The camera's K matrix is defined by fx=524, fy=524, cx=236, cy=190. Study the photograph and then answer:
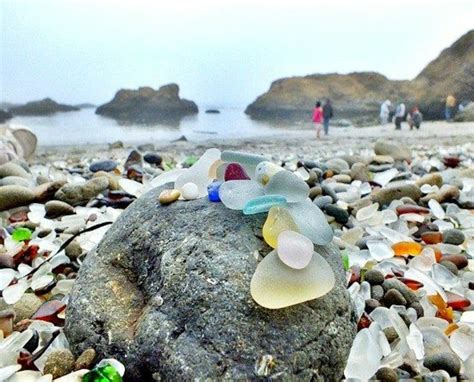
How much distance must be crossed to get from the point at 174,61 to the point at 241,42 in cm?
42

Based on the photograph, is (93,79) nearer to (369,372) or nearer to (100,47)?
(100,47)

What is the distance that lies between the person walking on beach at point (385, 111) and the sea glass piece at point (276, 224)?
105 inches

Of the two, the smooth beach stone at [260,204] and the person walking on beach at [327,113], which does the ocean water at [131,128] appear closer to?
the person walking on beach at [327,113]

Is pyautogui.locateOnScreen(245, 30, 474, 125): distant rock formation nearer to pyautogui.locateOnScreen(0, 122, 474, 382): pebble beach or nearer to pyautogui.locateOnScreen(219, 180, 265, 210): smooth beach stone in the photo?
pyautogui.locateOnScreen(0, 122, 474, 382): pebble beach

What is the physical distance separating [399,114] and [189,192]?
268cm

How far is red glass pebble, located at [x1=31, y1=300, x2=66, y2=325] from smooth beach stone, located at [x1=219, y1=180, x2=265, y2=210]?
33 cm

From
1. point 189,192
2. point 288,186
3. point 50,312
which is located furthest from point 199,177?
point 50,312

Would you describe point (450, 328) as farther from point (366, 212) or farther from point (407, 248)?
point (366, 212)

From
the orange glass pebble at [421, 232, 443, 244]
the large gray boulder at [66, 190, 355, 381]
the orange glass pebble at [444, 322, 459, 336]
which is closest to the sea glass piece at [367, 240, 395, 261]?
the orange glass pebble at [421, 232, 443, 244]

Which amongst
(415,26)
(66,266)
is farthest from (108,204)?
(415,26)

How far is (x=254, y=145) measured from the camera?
122 inches

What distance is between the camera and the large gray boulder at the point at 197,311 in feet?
1.79

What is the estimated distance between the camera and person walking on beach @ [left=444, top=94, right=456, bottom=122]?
3.04 metres

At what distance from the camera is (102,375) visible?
1.83 feet
